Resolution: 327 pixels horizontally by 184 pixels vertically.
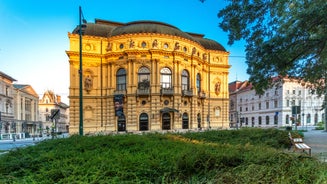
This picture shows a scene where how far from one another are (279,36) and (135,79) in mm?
26306

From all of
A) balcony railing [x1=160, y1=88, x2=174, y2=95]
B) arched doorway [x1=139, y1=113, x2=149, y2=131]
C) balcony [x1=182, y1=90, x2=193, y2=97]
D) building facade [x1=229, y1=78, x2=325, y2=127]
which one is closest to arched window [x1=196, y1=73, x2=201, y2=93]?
balcony [x1=182, y1=90, x2=193, y2=97]

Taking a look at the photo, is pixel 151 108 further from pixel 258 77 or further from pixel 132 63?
pixel 258 77

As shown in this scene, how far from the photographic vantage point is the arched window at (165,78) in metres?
33.5

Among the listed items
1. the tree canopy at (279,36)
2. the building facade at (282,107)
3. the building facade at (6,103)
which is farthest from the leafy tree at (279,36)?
the building facade at (6,103)

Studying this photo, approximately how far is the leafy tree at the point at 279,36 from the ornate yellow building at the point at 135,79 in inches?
908

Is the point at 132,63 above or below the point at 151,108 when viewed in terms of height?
above

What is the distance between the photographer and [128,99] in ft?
105

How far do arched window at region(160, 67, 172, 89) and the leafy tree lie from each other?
24.1 meters

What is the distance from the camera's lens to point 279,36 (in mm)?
8109

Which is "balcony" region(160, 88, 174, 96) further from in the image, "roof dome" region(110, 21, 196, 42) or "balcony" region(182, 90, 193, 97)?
"roof dome" region(110, 21, 196, 42)

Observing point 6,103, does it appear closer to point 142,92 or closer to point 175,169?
point 142,92

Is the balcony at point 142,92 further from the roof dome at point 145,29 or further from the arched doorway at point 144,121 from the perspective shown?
the roof dome at point 145,29

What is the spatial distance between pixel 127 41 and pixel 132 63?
4671 mm

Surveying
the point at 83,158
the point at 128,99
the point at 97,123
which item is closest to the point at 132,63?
the point at 128,99
